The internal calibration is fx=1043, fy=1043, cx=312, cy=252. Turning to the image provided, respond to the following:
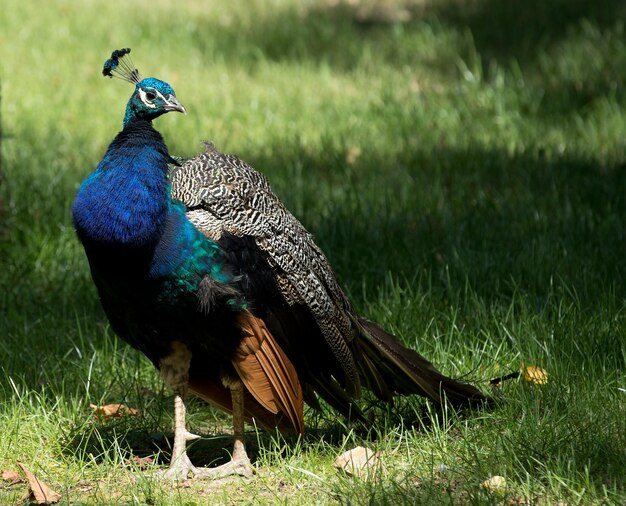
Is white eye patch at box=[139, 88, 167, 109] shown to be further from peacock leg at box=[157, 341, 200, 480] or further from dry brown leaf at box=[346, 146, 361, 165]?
dry brown leaf at box=[346, 146, 361, 165]

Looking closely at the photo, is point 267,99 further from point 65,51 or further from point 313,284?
point 313,284

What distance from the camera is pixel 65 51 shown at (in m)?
9.41

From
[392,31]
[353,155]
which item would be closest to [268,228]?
[353,155]

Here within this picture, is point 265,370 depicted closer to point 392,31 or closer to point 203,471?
point 203,471

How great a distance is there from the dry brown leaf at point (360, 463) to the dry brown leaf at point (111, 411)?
1.02m

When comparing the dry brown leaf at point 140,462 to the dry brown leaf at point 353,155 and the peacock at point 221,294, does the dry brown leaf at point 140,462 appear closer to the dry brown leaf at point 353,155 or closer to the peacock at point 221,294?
the peacock at point 221,294

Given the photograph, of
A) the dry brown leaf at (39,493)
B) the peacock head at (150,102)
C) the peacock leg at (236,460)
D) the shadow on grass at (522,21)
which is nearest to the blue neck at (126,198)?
the peacock head at (150,102)

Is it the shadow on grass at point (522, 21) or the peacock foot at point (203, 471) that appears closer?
the peacock foot at point (203, 471)

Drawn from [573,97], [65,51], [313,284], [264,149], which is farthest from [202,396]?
[65,51]

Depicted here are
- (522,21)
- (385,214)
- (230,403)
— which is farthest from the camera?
(522,21)

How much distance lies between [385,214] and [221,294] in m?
2.63

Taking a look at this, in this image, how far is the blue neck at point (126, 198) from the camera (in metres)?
3.58

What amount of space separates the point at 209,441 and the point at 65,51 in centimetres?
588

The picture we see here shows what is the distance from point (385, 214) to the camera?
20.2 ft
